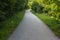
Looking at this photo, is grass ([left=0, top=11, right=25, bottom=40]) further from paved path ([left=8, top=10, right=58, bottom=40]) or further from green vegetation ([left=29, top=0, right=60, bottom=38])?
green vegetation ([left=29, top=0, right=60, bottom=38])

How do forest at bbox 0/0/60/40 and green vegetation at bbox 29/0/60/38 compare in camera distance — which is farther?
green vegetation at bbox 29/0/60/38

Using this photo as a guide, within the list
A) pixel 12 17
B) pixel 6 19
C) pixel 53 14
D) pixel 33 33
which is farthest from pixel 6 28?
pixel 53 14

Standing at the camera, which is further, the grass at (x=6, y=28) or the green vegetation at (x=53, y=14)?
the green vegetation at (x=53, y=14)

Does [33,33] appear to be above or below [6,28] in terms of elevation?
above

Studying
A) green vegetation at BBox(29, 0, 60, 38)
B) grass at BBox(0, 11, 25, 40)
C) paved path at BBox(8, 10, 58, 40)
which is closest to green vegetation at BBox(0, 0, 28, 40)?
grass at BBox(0, 11, 25, 40)

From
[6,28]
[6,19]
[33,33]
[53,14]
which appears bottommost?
[53,14]

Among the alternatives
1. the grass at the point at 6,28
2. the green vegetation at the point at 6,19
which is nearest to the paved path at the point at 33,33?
the grass at the point at 6,28

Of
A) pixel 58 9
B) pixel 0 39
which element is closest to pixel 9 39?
pixel 0 39

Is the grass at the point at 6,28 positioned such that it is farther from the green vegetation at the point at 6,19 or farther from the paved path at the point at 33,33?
the paved path at the point at 33,33

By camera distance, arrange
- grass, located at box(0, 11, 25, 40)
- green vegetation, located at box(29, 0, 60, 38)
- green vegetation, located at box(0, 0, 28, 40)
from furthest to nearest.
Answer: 1. green vegetation, located at box(29, 0, 60, 38)
2. green vegetation, located at box(0, 0, 28, 40)
3. grass, located at box(0, 11, 25, 40)

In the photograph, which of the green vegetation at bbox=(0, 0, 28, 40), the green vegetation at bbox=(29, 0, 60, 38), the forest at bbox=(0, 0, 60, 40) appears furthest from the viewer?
the green vegetation at bbox=(29, 0, 60, 38)

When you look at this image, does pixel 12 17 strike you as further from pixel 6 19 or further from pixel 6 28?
pixel 6 28

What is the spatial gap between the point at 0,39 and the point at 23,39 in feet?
4.35

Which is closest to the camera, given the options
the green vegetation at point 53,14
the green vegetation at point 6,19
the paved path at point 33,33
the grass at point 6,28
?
the paved path at point 33,33
